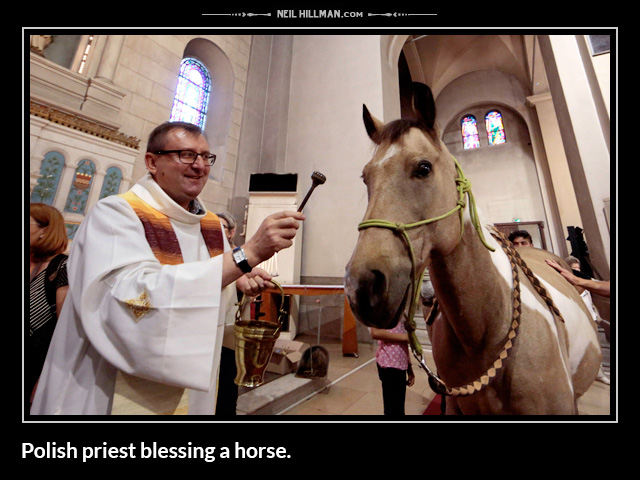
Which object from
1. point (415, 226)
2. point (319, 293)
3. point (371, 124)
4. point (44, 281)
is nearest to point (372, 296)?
point (415, 226)

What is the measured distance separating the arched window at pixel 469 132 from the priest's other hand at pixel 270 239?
12.8m

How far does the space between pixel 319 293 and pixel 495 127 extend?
1237 cm

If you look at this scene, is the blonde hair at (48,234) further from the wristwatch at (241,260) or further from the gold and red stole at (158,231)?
the wristwatch at (241,260)

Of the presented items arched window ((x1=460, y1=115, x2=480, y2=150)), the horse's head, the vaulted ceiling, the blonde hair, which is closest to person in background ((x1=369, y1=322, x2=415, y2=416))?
the horse's head

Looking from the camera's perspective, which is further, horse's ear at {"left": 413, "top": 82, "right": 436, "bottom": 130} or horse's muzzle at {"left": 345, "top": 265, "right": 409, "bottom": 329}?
horse's ear at {"left": 413, "top": 82, "right": 436, "bottom": 130}

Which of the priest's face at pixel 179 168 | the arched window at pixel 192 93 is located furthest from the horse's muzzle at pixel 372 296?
the arched window at pixel 192 93

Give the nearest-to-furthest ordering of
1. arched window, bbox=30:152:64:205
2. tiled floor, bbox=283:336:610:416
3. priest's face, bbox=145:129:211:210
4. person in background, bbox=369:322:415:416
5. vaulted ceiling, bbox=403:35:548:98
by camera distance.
→ priest's face, bbox=145:129:211:210
person in background, bbox=369:322:415:416
tiled floor, bbox=283:336:610:416
arched window, bbox=30:152:64:205
vaulted ceiling, bbox=403:35:548:98

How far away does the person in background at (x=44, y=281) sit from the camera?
1.23 m

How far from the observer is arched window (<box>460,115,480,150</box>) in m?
11.0

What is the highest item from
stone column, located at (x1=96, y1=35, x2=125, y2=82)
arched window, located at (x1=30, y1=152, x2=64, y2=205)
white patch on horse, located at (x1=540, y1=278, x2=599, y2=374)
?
stone column, located at (x1=96, y1=35, x2=125, y2=82)

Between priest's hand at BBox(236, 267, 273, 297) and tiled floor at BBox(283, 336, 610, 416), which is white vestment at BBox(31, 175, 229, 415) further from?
tiled floor at BBox(283, 336, 610, 416)

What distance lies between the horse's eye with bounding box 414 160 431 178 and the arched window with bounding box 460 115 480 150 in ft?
41.1
